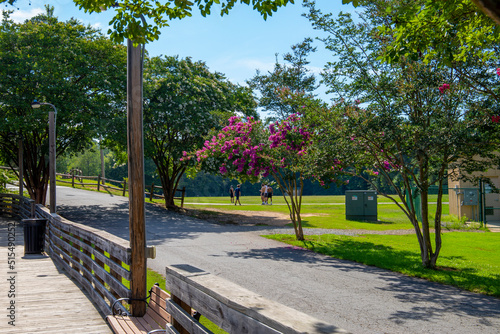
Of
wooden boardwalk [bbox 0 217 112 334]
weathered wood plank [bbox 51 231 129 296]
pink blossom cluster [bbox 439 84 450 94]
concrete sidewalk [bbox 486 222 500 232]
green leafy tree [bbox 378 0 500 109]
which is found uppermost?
green leafy tree [bbox 378 0 500 109]

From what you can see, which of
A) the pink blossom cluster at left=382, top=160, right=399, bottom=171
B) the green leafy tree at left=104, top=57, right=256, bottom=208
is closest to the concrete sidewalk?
the pink blossom cluster at left=382, top=160, right=399, bottom=171

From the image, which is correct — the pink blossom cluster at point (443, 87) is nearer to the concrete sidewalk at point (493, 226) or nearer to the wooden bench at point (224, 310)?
the wooden bench at point (224, 310)

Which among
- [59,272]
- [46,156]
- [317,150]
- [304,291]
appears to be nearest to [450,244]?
[317,150]

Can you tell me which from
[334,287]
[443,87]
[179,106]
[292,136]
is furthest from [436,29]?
[179,106]

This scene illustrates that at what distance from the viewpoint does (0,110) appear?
80.0 ft

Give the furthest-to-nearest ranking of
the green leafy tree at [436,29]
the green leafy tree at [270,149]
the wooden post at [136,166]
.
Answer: the green leafy tree at [270,149]
the green leafy tree at [436,29]
the wooden post at [136,166]

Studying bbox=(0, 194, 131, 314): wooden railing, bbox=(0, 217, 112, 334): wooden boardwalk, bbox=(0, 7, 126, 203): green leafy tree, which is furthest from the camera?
bbox=(0, 7, 126, 203): green leafy tree

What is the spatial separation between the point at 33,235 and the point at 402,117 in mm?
9803

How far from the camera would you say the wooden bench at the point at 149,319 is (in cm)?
525

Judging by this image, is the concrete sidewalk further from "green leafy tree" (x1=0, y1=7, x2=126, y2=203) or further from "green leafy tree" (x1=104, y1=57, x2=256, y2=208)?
"green leafy tree" (x1=0, y1=7, x2=126, y2=203)

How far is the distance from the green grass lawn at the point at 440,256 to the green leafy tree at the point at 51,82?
528 inches

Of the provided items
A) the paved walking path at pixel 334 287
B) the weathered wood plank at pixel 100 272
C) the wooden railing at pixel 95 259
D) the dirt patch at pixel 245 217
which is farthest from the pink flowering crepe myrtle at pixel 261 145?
the weathered wood plank at pixel 100 272

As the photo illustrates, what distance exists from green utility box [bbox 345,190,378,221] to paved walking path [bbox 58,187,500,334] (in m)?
9.23

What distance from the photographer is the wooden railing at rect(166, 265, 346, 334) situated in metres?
2.30
